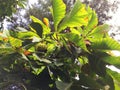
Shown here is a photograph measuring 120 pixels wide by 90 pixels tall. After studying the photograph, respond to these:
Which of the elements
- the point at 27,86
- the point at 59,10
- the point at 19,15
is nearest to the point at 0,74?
the point at 27,86

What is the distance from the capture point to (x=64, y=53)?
167cm

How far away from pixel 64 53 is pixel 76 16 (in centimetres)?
22

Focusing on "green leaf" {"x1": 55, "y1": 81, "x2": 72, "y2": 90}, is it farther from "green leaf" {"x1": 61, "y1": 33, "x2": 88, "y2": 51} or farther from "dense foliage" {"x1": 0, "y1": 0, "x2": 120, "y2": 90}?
"green leaf" {"x1": 61, "y1": 33, "x2": 88, "y2": 51}

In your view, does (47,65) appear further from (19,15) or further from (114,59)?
(19,15)

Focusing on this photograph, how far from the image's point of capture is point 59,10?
1.68 meters

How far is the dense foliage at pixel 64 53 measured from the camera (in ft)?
5.20

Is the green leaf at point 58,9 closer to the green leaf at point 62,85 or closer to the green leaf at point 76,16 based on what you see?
the green leaf at point 76,16

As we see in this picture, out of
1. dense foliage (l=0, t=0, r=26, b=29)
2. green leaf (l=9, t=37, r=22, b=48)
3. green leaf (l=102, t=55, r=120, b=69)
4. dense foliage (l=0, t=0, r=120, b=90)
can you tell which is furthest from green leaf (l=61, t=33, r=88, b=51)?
dense foliage (l=0, t=0, r=26, b=29)

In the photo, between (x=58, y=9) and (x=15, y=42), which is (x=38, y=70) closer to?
(x=15, y=42)

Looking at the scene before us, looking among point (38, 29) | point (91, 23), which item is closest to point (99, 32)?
point (91, 23)

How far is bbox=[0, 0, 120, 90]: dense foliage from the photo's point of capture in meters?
1.58

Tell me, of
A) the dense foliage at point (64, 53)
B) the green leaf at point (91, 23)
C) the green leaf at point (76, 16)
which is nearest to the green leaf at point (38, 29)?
the dense foliage at point (64, 53)

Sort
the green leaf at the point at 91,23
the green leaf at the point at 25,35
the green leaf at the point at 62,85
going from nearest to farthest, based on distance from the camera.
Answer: the green leaf at the point at 62,85 < the green leaf at the point at 25,35 < the green leaf at the point at 91,23

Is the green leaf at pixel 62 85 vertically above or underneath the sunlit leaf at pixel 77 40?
underneath
